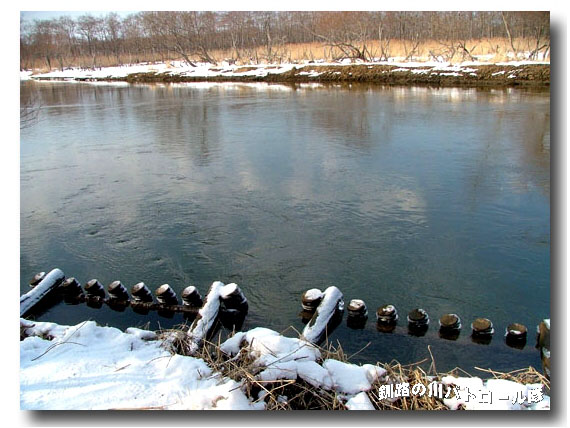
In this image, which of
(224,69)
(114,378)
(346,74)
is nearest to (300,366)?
(114,378)

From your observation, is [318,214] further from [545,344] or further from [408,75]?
[408,75]

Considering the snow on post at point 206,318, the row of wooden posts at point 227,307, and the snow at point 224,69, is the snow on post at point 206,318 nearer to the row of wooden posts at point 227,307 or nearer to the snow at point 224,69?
the row of wooden posts at point 227,307

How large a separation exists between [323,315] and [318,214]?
2.52m

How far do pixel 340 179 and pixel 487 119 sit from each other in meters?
5.67

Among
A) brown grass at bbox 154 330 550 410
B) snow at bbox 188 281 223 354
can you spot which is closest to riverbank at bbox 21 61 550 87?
snow at bbox 188 281 223 354

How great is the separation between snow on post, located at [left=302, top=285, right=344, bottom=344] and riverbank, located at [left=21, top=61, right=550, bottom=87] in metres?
14.3

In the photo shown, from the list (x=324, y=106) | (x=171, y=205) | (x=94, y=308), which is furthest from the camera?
(x=324, y=106)

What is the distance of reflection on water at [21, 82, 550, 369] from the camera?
4.54 metres

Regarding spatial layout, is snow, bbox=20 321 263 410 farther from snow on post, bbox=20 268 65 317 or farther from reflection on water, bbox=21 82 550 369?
snow on post, bbox=20 268 65 317

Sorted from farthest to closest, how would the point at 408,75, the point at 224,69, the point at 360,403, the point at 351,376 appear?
the point at 224,69, the point at 408,75, the point at 351,376, the point at 360,403

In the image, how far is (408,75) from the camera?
20125 mm

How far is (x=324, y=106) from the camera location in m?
14.7

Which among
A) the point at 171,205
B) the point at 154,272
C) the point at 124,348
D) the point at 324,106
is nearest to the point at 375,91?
the point at 324,106
